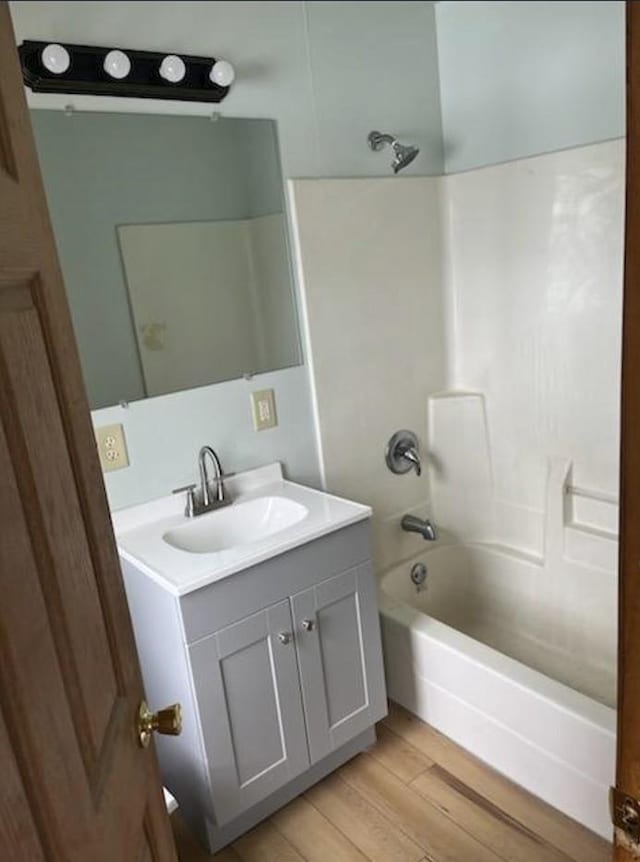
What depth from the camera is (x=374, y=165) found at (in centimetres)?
219

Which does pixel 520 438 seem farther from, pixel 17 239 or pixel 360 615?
pixel 17 239

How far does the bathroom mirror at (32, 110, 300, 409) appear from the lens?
1683 millimetres

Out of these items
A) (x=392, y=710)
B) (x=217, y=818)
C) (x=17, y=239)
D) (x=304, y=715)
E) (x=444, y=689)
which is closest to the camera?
(x=17, y=239)

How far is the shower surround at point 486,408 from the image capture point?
6.56ft

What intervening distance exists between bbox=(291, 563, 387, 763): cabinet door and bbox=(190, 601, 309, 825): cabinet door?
0.05 metres

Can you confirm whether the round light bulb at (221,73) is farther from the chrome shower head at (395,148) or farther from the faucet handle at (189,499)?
the faucet handle at (189,499)

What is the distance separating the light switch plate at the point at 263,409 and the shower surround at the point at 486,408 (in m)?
0.18

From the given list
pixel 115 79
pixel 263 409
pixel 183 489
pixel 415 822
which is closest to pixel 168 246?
pixel 115 79

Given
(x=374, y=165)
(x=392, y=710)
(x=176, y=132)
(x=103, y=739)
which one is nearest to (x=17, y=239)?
(x=103, y=739)

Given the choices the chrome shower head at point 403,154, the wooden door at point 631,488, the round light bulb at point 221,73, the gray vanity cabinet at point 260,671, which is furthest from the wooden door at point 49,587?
the chrome shower head at point 403,154

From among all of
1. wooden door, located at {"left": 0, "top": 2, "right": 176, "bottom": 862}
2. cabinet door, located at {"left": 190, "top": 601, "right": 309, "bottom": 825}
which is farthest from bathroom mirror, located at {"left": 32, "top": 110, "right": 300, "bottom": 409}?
wooden door, located at {"left": 0, "top": 2, "right": 176, "bottom": 862}

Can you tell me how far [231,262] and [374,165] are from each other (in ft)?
2.11

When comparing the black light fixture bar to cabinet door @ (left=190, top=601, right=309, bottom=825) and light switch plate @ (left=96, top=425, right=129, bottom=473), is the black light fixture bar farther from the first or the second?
cabinet door @ (left=190, top=601, right=309, bottom=825)

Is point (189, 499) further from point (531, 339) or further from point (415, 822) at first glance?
point (531, 339)
